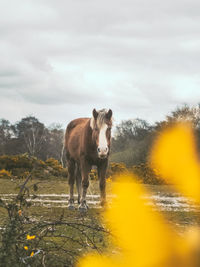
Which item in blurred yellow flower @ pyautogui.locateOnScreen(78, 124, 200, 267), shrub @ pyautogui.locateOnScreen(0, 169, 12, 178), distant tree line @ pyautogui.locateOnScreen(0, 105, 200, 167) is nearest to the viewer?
blurred yellow flower @ pyautogui.locateOnScreen(78, 124, 200, 267)

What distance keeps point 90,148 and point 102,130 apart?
0.68 m

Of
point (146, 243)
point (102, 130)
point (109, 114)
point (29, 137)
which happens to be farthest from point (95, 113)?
point (29, 137)

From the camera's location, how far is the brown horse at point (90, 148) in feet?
23.9

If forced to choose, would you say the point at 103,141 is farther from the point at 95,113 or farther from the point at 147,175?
the point at 147,175

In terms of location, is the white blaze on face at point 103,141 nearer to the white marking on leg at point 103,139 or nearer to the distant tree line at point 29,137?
the white marking on leg at point 103,139

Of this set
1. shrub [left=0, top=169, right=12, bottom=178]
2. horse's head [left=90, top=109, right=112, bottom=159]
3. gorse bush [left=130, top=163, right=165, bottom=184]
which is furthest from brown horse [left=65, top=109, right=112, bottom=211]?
gorse bush [left=130, top=163, right=165, bottom=184]

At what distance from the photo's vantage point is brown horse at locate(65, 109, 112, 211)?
727cm

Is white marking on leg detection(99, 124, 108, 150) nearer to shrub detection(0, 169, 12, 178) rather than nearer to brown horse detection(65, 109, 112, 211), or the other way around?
brown horse detection(65, 109, 112, 211)

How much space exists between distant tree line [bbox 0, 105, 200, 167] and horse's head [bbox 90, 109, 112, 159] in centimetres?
121

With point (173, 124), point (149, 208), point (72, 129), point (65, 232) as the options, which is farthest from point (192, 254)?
point (173, 124)

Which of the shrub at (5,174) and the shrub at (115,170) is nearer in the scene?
the shrub at (5,174)

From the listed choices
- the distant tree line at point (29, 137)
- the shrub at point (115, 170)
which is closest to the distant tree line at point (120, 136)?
the distant tree line at point (29, 137)

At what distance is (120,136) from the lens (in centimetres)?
3528

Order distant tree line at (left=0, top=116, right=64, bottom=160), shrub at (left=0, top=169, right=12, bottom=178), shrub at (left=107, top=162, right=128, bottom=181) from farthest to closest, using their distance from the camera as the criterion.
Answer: distant tree line at (left=0, top=116, right=64, bottom=160)
shrub at (left=107, top=162, right=128, bottom=181)
shrub at (left=0, top=169, right=12, bottom=178)
